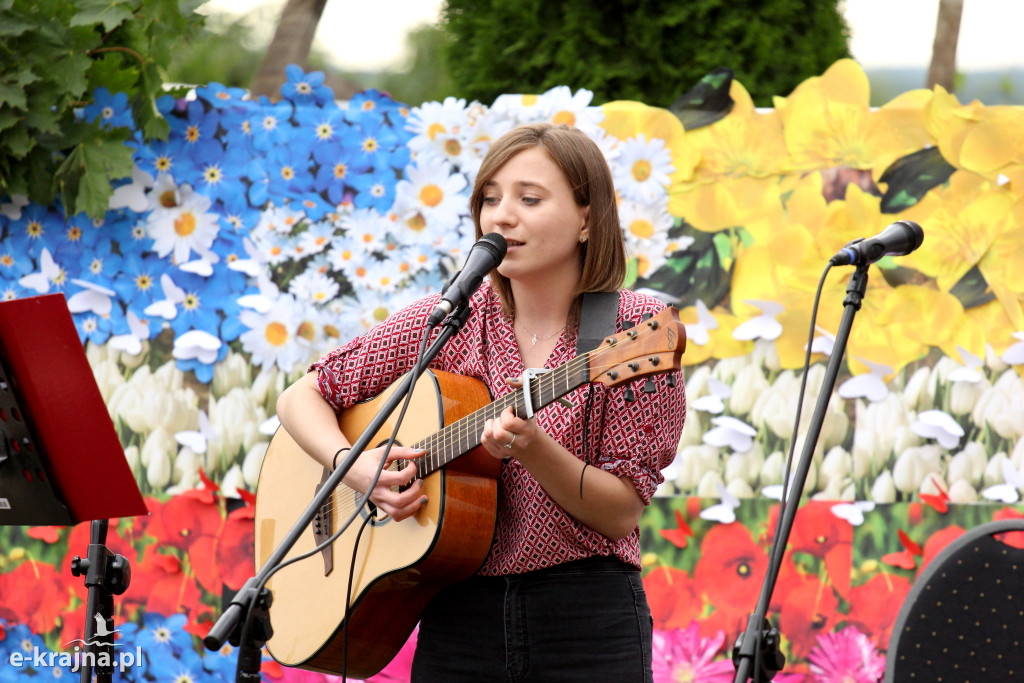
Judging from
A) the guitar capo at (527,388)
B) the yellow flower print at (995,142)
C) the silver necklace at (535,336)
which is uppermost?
the yellow flower print at (995,142)

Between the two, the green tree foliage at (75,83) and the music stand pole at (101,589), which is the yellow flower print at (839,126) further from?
the music stand pole at (101,589)

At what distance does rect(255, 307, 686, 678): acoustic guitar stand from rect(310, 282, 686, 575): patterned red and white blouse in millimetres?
46

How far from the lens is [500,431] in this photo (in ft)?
6.29

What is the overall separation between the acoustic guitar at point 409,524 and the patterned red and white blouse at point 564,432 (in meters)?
0.05

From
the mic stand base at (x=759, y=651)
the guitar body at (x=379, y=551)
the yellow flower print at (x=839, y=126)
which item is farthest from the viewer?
the yellow flower print at (x=839, y=126)

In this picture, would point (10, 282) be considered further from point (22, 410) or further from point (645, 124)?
point (645, 124)

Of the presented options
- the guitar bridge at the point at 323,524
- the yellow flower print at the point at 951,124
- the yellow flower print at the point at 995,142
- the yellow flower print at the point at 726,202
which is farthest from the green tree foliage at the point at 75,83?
the yellow flower print at the point at 995,142

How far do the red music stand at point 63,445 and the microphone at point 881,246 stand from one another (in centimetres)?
154

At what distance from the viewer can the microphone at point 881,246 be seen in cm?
182

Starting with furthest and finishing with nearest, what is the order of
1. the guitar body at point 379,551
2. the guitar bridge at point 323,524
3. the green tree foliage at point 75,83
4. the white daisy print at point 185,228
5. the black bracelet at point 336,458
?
the white daisy print at point 185,228 → the green tree foliage at point 75,83 → the guitar bridge at point 323,524 → the black bracelet at point 336,458 → the guitar body at point 379,551

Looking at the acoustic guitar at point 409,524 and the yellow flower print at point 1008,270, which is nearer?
the acoustic guitar at point 409,524

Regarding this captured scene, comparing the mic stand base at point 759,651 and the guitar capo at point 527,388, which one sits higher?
the guitar capo at point 527,388

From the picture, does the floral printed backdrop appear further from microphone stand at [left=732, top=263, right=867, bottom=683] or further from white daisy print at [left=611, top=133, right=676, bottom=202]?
microphone stand at [left=732, top=263, right=867, bottom=683]

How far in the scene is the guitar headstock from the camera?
1.83 m
